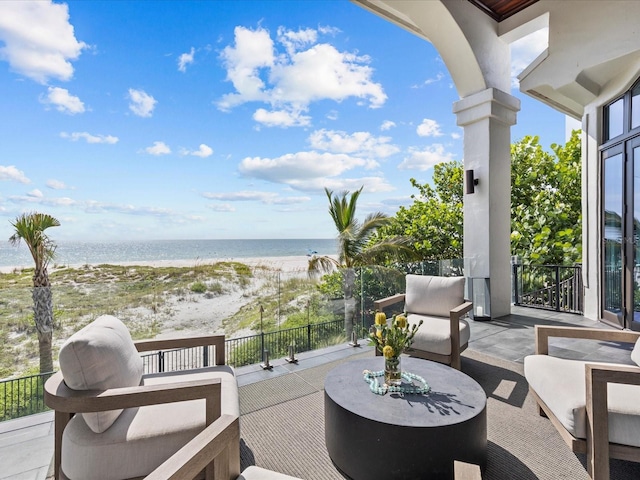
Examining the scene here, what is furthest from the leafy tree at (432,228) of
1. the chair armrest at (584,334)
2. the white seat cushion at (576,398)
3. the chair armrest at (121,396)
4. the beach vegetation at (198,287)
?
the chair armrest at (121,396)

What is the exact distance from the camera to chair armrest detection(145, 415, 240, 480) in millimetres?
1076

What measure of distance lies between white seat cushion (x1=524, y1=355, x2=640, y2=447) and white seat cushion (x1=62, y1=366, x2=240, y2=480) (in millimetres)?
1894

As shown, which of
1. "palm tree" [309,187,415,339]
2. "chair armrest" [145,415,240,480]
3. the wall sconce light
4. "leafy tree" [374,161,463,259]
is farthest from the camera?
"leafy tree" [374,161,463,259]

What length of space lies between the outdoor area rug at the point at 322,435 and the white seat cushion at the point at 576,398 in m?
0.29

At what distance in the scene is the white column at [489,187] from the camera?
5.34 metres

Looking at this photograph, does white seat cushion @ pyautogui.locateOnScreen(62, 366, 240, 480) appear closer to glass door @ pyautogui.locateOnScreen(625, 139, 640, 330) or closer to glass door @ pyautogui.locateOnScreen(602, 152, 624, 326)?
glass door @ pyautogui.locateOnScreen(625, 139, 640, 330)

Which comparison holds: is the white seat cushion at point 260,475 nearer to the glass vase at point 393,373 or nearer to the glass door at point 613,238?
the glass vase at point 393,373

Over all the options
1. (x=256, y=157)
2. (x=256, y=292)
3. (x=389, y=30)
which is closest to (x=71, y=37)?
(x=389, y=30)

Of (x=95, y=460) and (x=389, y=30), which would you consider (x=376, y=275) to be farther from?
(x=389, y=30)

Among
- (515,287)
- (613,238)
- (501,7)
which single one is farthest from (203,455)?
(501,7)

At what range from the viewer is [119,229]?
35.6 metres

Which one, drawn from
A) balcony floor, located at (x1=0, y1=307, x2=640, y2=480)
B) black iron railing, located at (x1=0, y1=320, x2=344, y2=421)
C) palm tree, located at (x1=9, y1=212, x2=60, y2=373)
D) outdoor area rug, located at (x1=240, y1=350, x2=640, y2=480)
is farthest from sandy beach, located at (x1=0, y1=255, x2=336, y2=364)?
outdoor area rug, located at (x1=240, y1=350, x2=640, y2=480)

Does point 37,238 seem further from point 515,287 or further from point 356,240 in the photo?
point 515,287

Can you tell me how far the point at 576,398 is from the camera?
5.96 ft
